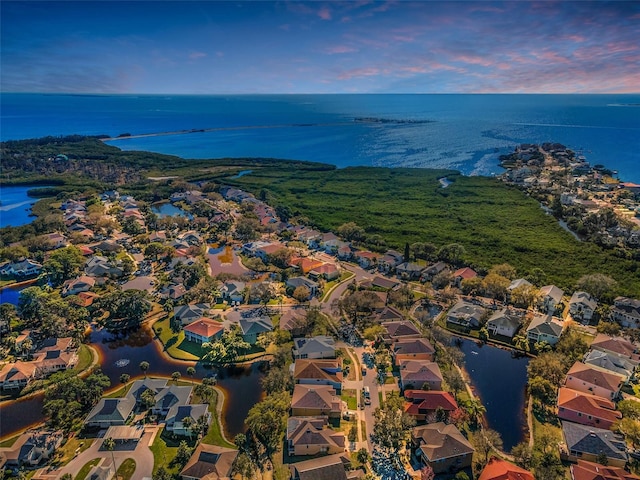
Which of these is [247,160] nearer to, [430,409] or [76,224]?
[76,224]

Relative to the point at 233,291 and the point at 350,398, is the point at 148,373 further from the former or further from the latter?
the point at 350,398

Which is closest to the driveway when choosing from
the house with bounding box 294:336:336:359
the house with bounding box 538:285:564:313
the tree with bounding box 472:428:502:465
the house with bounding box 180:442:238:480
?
the house with bounding box 180:442:238:480

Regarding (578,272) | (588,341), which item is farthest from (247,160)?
(588,341)

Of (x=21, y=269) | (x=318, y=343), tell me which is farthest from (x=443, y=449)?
(x=21, y=269)

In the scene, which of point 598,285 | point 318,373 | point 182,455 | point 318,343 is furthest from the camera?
point 598,285

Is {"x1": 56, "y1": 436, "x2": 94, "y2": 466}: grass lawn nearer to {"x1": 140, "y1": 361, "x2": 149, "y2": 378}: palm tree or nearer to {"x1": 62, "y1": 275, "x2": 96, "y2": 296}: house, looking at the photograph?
{"x1": 140, "y1": 361, "x2": 149, "y2": 378}: palm tree

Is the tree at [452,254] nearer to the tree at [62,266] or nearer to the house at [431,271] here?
the house at [431,271]
